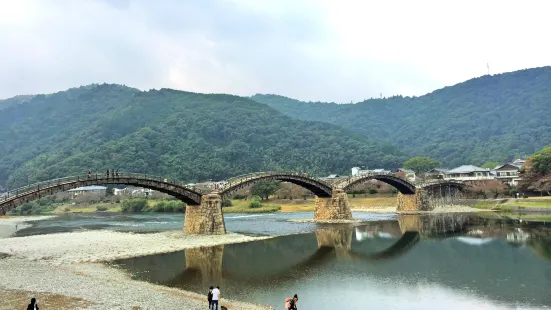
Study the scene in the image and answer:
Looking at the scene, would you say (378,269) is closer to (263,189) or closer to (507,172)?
(263,189)

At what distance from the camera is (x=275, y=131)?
614 feet

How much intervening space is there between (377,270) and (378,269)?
341 mm

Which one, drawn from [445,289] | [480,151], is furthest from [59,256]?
[480,151]

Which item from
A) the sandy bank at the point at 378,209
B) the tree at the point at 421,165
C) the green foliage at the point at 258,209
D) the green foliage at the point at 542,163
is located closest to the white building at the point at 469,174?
the tree at the point at 421,165

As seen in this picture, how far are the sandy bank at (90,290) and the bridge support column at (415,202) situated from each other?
56744 mm

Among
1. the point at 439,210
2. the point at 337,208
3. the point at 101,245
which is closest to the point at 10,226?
the point at 101,245

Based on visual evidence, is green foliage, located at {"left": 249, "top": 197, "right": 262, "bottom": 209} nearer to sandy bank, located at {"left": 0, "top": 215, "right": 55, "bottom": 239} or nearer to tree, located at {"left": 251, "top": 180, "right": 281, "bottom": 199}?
tree, located at {"left": 251, "top": 180, "right": 281, "bottom": 199}

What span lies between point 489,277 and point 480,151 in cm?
16654

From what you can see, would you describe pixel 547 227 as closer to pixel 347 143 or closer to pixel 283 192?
pixel 283 192

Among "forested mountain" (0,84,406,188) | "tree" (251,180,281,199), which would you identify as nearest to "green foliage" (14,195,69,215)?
"forested mountain" (0,84,406,188)

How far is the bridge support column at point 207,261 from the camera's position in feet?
73.8

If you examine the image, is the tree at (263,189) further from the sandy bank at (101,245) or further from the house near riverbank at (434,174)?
the sandy bank at (101,245)

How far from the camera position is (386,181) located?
6862 cm

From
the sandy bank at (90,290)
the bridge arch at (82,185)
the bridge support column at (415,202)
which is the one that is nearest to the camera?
the sandy bank at (90,290)
